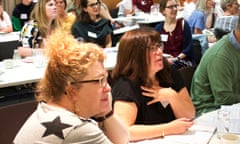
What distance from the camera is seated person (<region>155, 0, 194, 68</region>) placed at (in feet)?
15.6

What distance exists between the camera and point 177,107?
2.35 m

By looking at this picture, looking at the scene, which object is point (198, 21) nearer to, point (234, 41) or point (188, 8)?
point (188, 8)

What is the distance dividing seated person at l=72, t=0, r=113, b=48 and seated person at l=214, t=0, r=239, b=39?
1.37 m

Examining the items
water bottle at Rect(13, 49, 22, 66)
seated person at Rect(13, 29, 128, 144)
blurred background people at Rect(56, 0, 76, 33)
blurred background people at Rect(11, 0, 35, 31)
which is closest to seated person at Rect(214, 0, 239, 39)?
blurred background people at Rect(56, 0, 76, 33)

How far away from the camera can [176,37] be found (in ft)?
15.6

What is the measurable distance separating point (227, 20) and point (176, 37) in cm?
80

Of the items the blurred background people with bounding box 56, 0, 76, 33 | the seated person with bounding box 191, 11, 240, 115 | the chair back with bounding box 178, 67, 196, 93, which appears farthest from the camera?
the blurred background people with bounding box 56, 0, 76, 33

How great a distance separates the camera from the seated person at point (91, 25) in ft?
15.2

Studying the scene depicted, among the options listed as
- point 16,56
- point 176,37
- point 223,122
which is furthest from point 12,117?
point 176,37

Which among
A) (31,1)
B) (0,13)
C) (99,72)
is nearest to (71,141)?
(99,72)

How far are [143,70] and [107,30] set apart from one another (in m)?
2.68

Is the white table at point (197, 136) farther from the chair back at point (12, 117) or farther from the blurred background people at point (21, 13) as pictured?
the blurred background people at point (21, 13)

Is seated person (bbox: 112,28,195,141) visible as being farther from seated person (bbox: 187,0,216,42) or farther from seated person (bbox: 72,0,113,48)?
seated person (bbox: 187,0,216,42)

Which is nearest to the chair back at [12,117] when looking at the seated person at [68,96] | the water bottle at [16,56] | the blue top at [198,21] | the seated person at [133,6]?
the seated person at [68,96]
